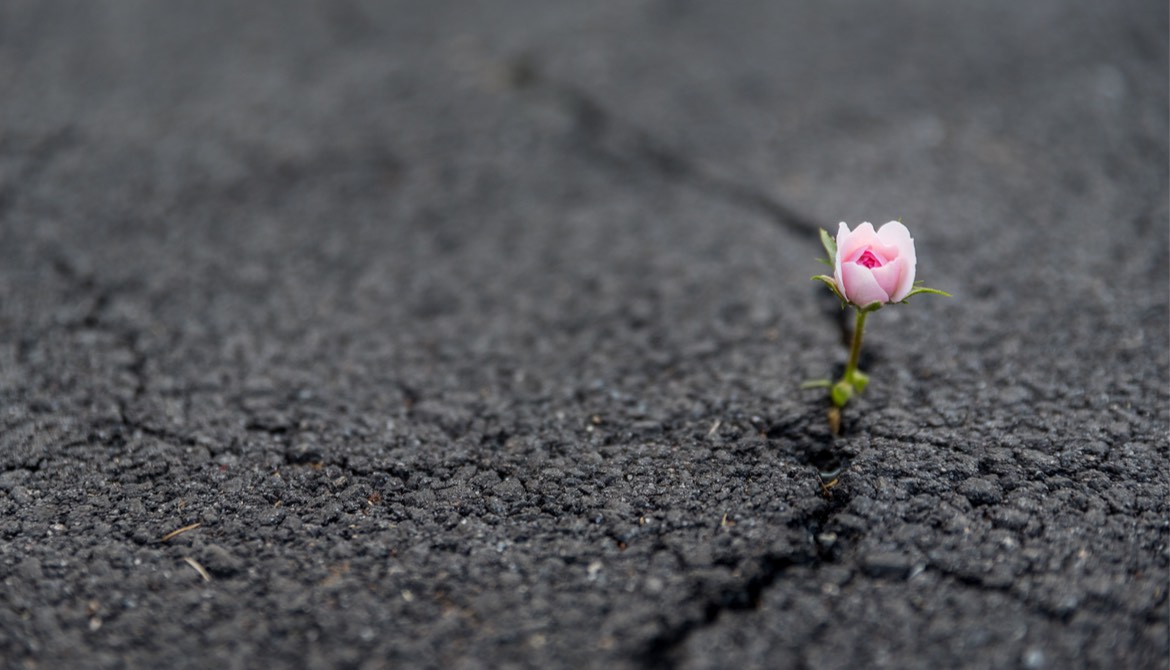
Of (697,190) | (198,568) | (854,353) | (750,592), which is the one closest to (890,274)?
(854,353)

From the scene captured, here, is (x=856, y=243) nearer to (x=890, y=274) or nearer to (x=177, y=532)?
(x=890, y=274)

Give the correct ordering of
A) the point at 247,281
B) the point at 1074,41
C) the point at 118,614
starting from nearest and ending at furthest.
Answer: the point at 118,614 < the point at 247,281 < the point at 1074,41

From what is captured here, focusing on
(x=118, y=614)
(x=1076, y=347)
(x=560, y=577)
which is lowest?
(x=118, y=614)

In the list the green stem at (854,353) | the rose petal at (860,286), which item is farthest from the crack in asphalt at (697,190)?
Result: the rose petal at (860,286)

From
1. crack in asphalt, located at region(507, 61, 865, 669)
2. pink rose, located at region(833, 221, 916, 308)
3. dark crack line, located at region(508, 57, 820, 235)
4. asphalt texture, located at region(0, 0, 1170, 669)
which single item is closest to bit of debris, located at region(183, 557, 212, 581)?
asphalt texture, located at region(0, 0, 1170, 669)

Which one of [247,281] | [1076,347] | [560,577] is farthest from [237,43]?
[1076,347]

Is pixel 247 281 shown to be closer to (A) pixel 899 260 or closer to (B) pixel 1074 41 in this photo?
(A) pixel 899 260

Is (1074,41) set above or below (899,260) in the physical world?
above

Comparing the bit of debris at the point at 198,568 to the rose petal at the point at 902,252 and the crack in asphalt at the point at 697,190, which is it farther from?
the rose petal at the point at 902,252
